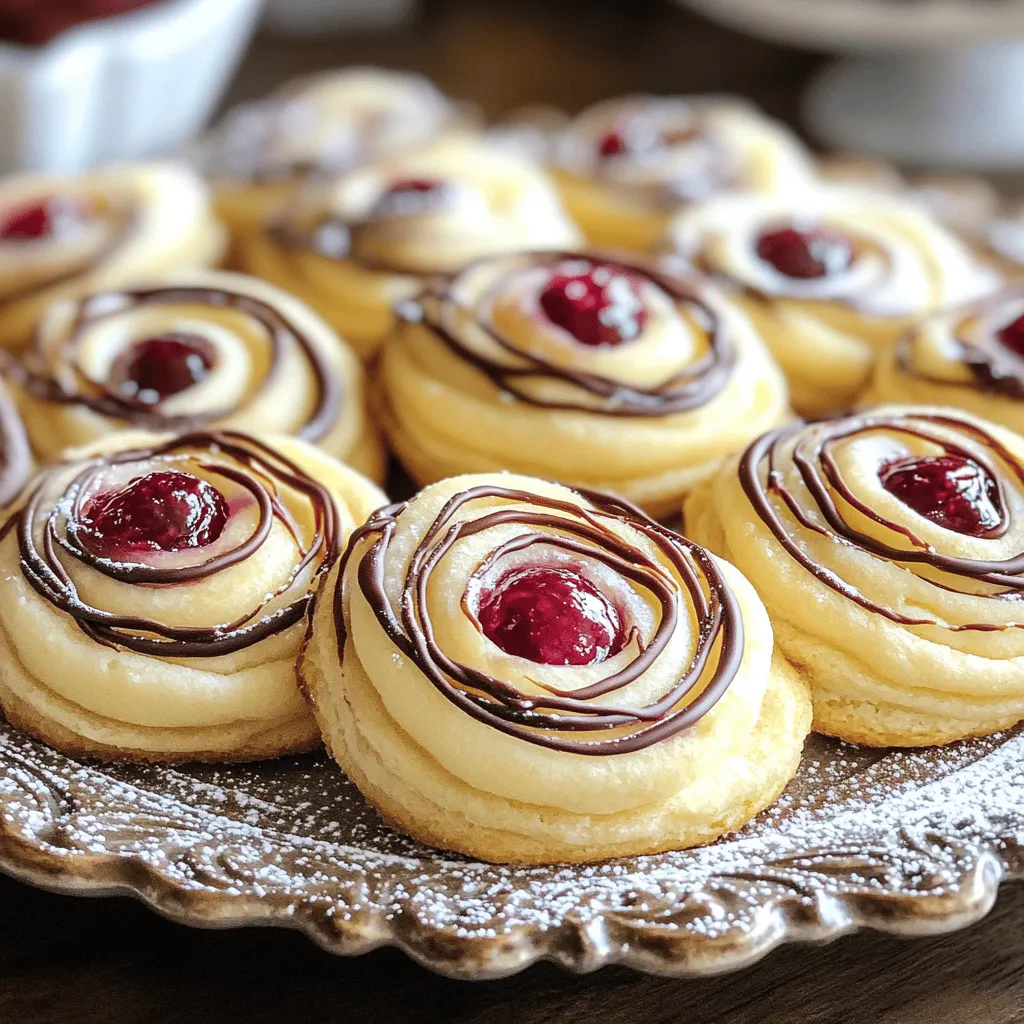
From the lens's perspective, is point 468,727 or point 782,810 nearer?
point 468,727

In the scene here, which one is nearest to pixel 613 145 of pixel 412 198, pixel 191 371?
pixel 412 198

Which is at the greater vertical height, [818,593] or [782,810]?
[818,593]

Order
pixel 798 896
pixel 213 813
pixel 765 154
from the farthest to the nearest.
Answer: pixel 765 154
pixel 213 813
pixel 798 896

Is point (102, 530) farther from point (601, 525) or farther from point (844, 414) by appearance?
point (844, 414)

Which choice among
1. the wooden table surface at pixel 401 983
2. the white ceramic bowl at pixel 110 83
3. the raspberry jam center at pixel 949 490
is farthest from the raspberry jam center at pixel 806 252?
the white ceramic bowl at pixel 110 83

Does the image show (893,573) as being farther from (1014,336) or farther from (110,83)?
(110,83)

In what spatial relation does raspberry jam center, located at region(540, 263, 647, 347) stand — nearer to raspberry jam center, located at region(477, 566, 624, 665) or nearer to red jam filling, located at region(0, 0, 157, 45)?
raspberry jam center, located at region(477, 566, 624, 665)

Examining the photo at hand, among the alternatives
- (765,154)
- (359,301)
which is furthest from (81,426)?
(765,154)
